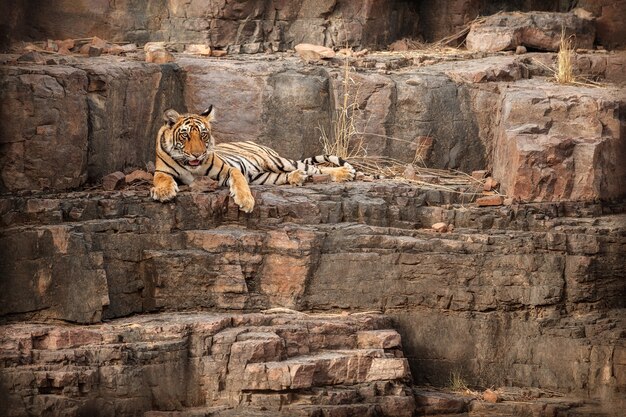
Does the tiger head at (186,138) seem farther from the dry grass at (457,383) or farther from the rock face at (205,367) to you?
the dry grass at (457,383)

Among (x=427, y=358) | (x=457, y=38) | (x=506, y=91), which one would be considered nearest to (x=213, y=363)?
(x=427, y=358)

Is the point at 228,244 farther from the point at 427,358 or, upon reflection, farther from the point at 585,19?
the point at 585,19

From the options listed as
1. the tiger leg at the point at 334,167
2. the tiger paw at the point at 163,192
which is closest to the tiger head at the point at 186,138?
the tiger paw at the point at 163,192

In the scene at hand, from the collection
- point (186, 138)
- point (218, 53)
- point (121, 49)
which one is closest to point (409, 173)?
point (186, 138)

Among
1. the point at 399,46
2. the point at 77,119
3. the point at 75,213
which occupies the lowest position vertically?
the point at 75,213

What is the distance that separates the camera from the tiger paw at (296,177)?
16.1 metres

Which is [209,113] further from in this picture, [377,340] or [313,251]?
[377,340]

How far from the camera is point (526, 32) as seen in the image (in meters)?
18.5

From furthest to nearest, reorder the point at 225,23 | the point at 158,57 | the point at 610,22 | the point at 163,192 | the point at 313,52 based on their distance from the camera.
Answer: the point at 610,22 < the point at 225,23 < the point at 313,52 < the point at 158,57 < the point at 163,192

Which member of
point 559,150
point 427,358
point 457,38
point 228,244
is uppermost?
point 457,38

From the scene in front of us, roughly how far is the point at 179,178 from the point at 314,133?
206 centimetres

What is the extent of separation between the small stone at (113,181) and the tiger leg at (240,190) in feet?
3.36

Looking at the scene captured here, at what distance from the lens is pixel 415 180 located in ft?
54.2

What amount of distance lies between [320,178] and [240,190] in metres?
1.23
